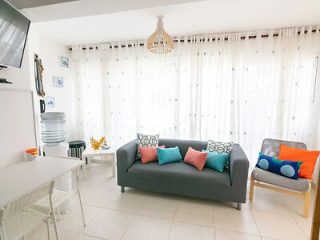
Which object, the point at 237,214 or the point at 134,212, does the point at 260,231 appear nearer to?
the point at 237,214

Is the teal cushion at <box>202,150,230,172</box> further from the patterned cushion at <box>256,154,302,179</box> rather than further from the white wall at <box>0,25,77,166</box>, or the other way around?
the white wall at <box>0,25,77,166</box>

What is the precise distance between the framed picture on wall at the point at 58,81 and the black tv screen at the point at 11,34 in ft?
5.63

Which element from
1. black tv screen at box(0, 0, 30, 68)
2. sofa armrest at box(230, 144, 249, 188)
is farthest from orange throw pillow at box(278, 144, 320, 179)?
black tv screen at box(0, 0, 30, 68)

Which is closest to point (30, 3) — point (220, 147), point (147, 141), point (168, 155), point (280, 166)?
point (147, 141)

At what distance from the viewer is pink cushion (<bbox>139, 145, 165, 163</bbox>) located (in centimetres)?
273

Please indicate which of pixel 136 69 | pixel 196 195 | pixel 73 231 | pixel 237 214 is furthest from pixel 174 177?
pixel 136 69

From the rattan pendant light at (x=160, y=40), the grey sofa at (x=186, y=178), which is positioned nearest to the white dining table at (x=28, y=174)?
the grey sofa at (x=186, y=178)

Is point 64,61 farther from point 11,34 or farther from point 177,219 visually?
point 177,219

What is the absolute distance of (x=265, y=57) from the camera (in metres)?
2.82

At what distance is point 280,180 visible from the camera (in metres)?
2.21

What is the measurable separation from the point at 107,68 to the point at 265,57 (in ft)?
9.10

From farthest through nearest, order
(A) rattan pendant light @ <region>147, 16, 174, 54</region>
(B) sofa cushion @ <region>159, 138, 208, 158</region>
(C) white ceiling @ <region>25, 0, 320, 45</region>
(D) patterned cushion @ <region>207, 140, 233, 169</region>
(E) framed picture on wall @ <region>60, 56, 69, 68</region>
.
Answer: (E) framed picture on wall @ <region>60, 56, 69, 68</region> < (B) sofa cushion @ <region>159, 138, 208, 158</region> < (D) patterned cushion @ <region>207, 140, 233, 169</region> < (A) rattan pendant light @ <region>147, 16, 174, 54</region> < (C) white ceiling @ <region>25, 0, 320, 45</region>

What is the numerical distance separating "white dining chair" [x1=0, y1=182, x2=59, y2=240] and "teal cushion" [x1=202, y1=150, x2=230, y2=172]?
1.91 meters

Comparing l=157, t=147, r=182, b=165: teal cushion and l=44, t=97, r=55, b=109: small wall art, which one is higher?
l=44, t=97, r=55, b=109: small wall art
